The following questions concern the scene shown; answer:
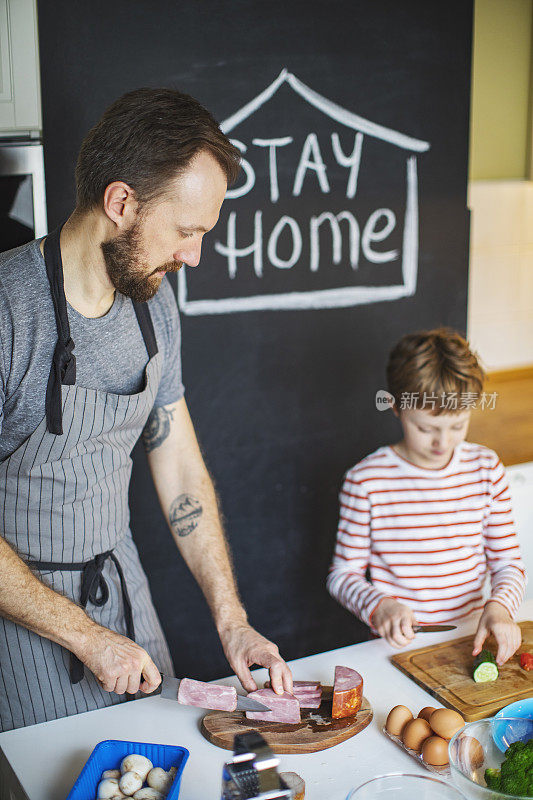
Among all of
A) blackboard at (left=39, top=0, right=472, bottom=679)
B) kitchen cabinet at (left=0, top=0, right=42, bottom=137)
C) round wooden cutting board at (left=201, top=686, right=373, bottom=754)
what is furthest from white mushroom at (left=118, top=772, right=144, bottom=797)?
kitchen cabinet at (left=0, top=0, right=42, bottom=137)

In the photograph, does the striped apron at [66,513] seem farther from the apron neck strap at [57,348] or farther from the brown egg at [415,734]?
the brown egg at [415,734]

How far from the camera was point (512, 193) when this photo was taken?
3758 millimetres

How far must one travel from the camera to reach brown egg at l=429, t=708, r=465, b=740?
46.9 inches

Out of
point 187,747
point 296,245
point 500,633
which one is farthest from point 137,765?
point 296,245

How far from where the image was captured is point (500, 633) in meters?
1.46

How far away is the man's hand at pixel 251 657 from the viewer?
1.29 metres

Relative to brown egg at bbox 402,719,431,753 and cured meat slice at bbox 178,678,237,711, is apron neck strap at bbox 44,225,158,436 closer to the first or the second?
cured meat slice at bbox 178,678,237,711

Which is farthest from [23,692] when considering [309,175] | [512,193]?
[512,193]

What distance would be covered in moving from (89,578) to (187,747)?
39 cm

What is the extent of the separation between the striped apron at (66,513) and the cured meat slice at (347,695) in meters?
0.45

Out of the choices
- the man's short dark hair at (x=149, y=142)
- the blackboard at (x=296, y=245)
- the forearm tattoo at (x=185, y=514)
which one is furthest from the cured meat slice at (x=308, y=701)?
the blackboard at (x=296, y=245)

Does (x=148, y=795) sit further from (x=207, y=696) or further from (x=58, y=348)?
(x=58, y=348)

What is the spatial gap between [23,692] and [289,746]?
1.78 feet

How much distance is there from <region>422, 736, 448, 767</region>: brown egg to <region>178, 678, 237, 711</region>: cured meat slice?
281mm
